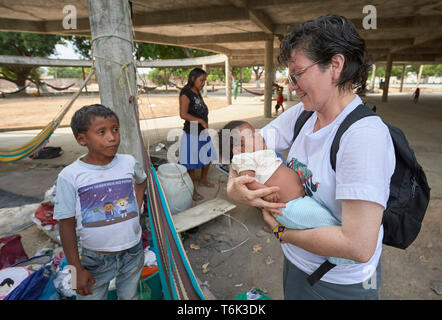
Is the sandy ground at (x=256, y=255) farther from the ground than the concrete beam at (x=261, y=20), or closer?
closer

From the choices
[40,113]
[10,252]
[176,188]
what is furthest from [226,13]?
[40,113]

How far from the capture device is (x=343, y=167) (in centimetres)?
73

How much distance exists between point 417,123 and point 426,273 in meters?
7.62

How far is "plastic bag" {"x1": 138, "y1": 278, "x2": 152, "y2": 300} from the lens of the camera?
173 centimetres

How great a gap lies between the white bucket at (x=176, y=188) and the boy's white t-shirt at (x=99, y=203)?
156cm

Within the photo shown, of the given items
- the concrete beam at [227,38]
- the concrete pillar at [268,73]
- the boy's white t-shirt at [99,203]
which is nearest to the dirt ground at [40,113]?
the concrete beam at [227,38]

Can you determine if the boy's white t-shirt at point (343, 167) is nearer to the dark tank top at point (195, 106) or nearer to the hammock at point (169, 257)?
the hammock at point (169, 257)

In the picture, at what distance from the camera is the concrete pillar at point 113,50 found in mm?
2139

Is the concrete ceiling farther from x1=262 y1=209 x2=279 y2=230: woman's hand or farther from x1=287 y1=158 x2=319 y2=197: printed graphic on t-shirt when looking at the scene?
x1=262 y1=209 x2=279 y2=230: woman's hand

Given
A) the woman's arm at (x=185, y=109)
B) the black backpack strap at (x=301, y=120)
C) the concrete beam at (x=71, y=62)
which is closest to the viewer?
the black backpack strap at (x=301, y=120)

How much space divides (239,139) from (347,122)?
0.67m

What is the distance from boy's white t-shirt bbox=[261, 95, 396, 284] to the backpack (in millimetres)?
34

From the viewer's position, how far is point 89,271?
141 cm

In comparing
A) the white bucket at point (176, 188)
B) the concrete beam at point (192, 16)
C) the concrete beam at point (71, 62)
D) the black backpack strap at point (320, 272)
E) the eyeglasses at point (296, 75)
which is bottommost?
the white bucket at point (176, 188)
